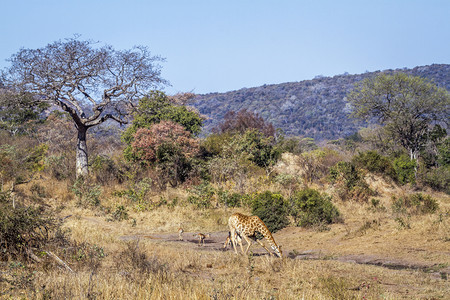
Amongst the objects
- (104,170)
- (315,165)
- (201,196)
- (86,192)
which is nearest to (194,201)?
(201,196)

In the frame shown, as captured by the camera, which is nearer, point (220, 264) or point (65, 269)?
point (65, 269)

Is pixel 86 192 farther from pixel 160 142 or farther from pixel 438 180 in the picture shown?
pixel 438 180

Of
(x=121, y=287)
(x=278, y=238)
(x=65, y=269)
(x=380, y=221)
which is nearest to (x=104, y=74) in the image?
(x=278, y=238)

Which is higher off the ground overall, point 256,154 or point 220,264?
point 256,154

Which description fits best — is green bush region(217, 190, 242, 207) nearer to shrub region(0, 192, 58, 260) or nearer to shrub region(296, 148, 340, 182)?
shrub region(296, 148, 340, 182)

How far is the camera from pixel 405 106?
1283 inches

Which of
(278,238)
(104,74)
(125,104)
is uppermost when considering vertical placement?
(104,74)

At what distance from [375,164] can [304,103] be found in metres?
78.3

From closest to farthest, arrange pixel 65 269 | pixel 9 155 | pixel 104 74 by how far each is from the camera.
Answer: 1. pixel 65 269
2. pixel 9 155
3. pixel 104 74

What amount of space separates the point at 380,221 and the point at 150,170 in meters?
14.1

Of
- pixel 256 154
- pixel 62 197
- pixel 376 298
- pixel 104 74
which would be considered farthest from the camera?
pixel 256 154

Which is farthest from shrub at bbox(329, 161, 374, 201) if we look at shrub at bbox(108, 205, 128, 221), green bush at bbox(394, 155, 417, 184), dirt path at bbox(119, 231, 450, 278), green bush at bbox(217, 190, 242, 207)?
shrub at bbox(108, 205, 128, 221)

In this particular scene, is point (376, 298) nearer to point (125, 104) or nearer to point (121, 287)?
point (121, 287)

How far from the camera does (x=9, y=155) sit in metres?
23.7
